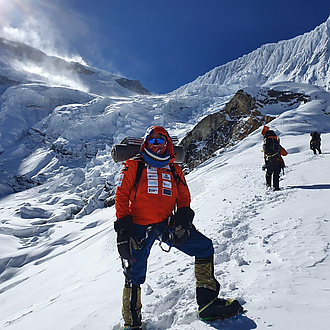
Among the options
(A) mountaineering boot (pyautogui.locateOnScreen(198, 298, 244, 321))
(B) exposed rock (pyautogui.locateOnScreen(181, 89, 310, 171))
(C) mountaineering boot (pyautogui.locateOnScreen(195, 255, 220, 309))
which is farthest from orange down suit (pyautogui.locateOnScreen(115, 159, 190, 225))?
(B) exposed rock (pyautogui.locateOnScreen(181, 89, 310, 171))

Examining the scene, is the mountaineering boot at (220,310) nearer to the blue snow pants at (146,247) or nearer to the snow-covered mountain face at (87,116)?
the blue snow pants at (146,247)

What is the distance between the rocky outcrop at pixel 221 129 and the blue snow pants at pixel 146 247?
23055 mm

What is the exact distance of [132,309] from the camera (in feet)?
6.86

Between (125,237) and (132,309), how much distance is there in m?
0.65

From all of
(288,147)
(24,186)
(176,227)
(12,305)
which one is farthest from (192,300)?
(24,186)

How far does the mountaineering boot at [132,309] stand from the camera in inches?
81.4

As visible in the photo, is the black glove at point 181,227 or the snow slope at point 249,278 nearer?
the snow slope at point 249,278

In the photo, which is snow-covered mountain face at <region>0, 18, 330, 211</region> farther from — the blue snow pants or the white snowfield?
the blue snow pants

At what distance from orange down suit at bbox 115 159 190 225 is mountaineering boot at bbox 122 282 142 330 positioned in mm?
602

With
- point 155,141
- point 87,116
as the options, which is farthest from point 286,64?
point 155,141

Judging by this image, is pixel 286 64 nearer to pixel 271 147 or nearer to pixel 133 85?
pixel 133 85

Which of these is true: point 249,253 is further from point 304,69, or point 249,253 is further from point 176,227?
point 304,69

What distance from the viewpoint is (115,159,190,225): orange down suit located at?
2184 mm

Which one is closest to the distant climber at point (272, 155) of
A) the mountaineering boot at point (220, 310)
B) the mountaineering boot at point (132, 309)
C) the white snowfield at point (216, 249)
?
the white snowfield at point (216, 249)
